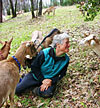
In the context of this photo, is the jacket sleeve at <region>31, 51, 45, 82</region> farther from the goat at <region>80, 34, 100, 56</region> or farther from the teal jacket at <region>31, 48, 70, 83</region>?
the goat at <region>80, 34, 100, 56</region>

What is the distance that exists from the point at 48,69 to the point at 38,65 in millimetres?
300

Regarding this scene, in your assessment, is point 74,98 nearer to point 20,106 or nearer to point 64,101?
point 64,101

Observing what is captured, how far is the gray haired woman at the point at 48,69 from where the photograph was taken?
3.88 meters

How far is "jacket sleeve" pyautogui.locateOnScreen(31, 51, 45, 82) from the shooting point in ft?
13.0

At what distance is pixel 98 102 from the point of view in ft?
11.7

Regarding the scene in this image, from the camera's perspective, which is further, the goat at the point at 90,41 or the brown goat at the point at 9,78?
the goat at the point at 90,41

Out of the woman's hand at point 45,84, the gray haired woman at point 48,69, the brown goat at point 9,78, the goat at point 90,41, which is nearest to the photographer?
the brown goat at point 9,78

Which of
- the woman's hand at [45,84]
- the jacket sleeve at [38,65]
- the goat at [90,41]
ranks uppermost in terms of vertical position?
the goat at [90,41]

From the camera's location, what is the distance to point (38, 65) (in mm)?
4039

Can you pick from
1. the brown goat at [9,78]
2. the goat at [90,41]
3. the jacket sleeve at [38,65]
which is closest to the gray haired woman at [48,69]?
the jacket sleeve at [38,65]

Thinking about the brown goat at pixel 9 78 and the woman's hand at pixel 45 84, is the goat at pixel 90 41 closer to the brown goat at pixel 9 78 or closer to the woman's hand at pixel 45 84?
the woman's hand at pixel 45 84

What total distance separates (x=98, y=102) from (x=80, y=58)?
238cm

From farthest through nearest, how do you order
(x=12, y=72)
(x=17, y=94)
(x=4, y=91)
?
(x=17, y=94), (x=12, y=72), (x=4, y=91)

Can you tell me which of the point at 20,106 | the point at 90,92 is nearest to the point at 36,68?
the point at 20,106
